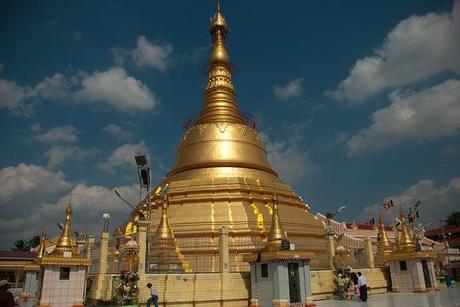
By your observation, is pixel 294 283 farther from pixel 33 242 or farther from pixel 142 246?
pixel 33 242

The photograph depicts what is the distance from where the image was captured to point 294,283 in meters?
19.3

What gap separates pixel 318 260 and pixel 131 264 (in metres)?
14.1

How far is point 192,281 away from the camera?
19734mm

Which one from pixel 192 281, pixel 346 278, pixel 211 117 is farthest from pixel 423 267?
pixel 211 117

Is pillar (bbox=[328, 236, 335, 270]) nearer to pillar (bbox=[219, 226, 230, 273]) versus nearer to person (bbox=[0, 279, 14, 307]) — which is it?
pillar (bbox=[219, 226, 230, 273])

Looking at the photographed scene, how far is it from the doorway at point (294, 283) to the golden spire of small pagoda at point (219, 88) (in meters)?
18.4

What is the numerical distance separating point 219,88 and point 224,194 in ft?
42.5

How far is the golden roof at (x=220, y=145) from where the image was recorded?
32750 mm

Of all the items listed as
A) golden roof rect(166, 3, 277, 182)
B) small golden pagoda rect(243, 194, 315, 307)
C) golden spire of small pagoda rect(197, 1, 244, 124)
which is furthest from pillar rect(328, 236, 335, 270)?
golden spire of small pagoda rect(197, 1, 244, 124)

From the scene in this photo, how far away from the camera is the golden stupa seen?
2608 cm

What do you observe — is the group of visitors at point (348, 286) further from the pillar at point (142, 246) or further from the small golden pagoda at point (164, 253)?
the pillar at point (142, 246)

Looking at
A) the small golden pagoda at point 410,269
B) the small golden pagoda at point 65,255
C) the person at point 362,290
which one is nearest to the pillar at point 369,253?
the small golden pagoda at point 410,269

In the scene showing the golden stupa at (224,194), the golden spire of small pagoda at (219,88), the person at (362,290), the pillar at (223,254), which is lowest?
the person at (362,290)

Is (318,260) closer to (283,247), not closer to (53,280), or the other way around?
(283,247)
